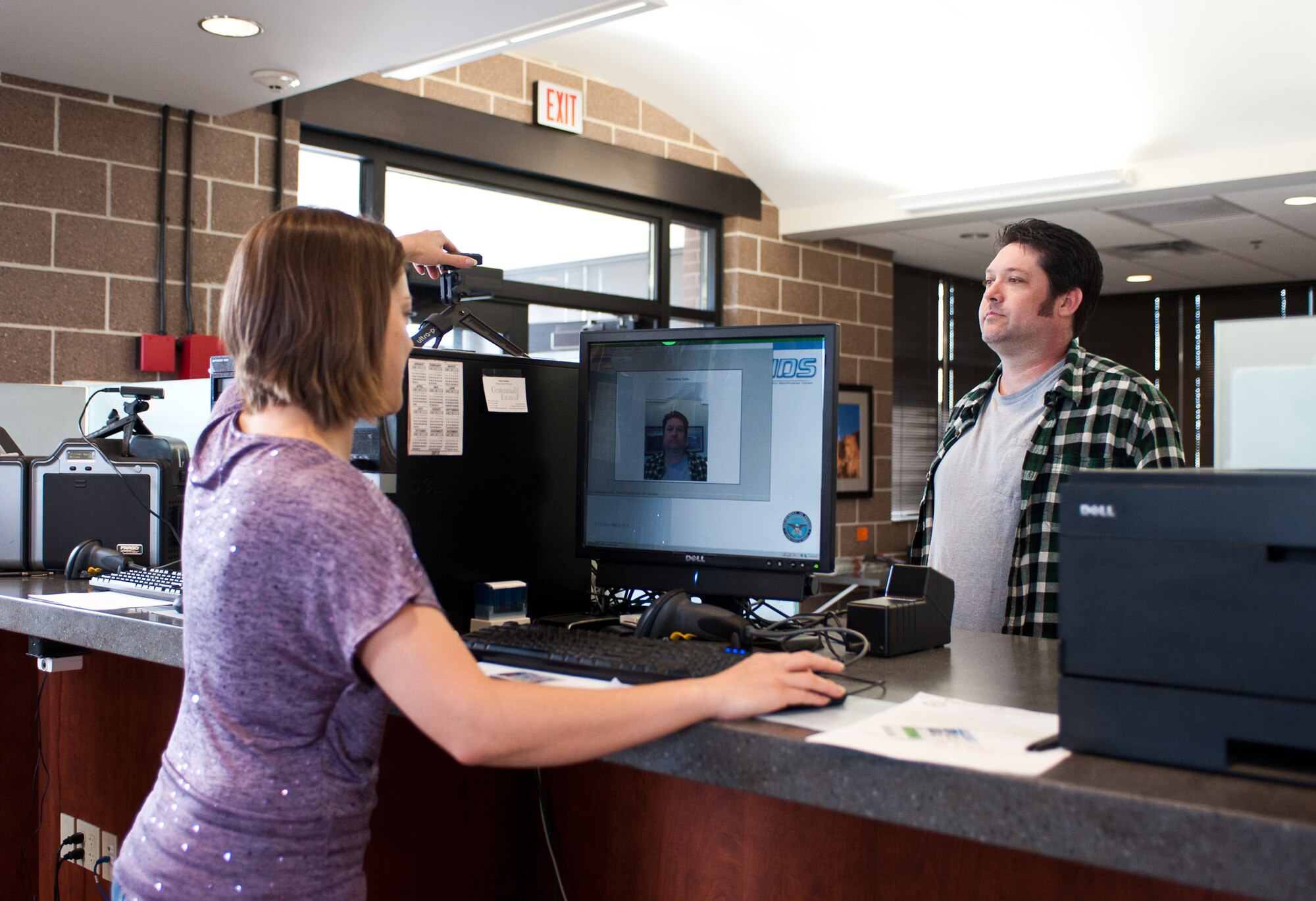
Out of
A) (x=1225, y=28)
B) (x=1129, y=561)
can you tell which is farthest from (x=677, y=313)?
(x=1129, y=561)

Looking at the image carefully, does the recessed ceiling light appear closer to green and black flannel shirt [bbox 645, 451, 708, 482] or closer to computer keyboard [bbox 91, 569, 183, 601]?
computer keyboard [bbox 91, 569, 183, 601]

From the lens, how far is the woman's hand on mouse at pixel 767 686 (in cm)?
Answer: 99

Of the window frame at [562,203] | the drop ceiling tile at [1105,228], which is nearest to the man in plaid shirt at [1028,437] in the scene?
the window frame at [562,203]

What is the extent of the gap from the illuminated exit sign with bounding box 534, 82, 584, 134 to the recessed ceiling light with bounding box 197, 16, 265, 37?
1863mm

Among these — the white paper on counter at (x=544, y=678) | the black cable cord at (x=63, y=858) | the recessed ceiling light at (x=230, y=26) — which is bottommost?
the black cable cord at (x=63, y=858)

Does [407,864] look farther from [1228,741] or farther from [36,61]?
[36,61]

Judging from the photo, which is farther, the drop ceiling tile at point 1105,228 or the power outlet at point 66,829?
the drop ceiling tile at point 1105,228

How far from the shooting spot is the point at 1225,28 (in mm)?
3754

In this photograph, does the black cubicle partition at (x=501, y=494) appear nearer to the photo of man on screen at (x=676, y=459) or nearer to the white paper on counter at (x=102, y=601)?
the photo of man on screen at (x=676, y=459)

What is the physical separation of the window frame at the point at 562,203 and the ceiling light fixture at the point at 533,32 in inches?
22.1

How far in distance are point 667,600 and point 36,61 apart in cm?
277

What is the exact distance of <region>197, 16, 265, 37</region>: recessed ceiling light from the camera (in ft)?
9.19

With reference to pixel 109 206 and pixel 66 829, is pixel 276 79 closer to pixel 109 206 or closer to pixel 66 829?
pixel 109 206

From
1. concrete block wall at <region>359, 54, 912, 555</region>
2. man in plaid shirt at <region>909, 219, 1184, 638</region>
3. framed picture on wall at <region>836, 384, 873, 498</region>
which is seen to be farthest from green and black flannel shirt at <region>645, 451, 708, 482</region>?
framed picture on wall at <region>836, 384, 873, 498</region>
